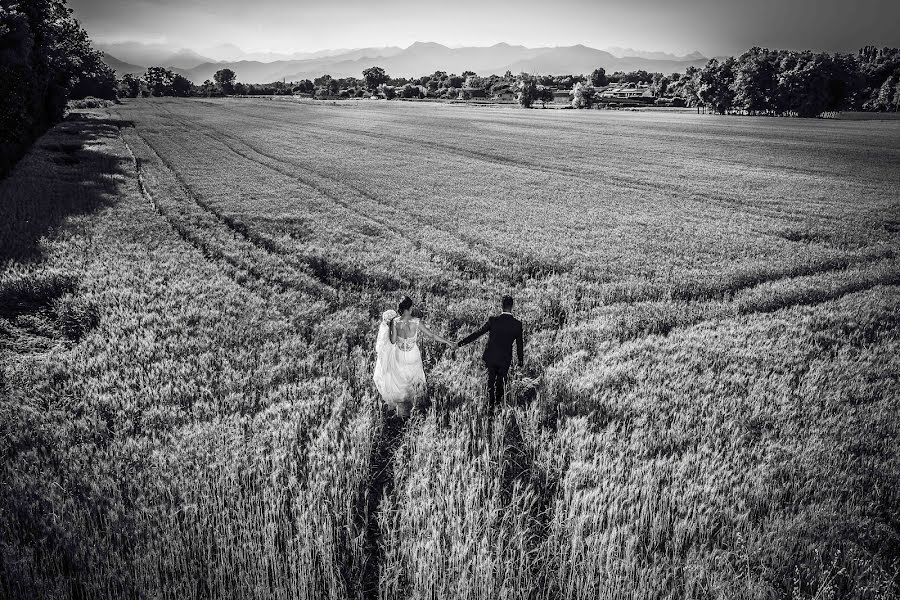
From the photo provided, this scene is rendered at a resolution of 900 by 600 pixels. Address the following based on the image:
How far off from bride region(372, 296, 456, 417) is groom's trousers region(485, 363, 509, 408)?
127 cm

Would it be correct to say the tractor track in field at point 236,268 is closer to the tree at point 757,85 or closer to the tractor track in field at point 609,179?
the tractor track in field at point 609,179

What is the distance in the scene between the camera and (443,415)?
822 centimetres

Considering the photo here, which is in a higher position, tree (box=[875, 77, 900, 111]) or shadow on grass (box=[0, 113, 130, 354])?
tree (box=[875, 77, 900, 111])

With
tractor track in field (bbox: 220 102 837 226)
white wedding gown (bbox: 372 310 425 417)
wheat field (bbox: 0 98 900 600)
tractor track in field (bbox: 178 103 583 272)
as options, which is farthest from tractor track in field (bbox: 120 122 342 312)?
tractor track in field (bbox: 220 102 837 226)

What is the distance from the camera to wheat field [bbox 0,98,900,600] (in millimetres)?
5414

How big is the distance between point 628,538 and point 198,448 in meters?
6.26

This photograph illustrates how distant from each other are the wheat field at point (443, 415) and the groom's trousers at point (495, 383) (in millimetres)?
353

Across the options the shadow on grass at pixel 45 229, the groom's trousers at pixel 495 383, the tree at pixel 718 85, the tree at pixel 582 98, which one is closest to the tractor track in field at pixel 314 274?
the shadow on grass at pixel 45 229

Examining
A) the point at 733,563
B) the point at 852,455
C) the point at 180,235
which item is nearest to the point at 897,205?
the point at 852,455

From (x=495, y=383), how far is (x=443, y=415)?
1.18 meters

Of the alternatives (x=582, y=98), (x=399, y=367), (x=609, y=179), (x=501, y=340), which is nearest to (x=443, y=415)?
(x=399, y=367)

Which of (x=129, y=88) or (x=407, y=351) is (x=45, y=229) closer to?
(x=407, y=351)

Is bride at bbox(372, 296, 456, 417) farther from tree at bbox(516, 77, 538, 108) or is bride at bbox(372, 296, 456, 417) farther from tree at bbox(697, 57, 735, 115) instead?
tree at bbox(516, 77, 538, 108)

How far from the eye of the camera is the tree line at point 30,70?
3356 centimetres
